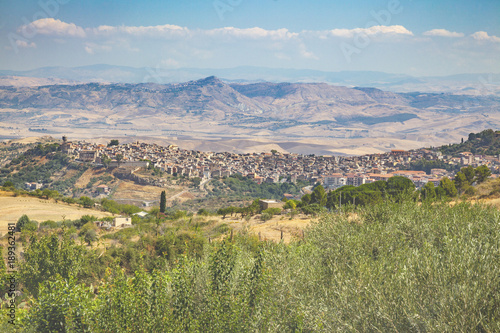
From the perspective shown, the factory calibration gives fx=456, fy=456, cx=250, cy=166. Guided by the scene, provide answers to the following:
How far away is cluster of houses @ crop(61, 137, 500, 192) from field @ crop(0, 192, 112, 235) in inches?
1307

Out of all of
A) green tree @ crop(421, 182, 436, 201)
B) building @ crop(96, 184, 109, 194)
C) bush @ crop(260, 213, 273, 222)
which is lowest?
building @ crop(96, 184, 109, 194)

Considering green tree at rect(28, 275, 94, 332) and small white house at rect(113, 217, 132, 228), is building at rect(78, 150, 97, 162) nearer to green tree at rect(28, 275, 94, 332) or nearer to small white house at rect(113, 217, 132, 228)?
small white house at rect(113, 217, 132, 228)

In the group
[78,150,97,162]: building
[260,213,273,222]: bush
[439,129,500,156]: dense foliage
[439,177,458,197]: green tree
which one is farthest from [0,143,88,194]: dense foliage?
[439,129,500,156]: dense foliage

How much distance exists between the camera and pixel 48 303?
789cm

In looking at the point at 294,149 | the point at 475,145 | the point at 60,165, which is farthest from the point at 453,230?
the point at 294,149

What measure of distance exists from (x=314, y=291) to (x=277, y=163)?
120m

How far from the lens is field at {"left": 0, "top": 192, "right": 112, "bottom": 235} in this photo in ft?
117

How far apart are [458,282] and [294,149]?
183 meters

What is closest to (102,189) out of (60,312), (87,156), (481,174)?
(87,156)

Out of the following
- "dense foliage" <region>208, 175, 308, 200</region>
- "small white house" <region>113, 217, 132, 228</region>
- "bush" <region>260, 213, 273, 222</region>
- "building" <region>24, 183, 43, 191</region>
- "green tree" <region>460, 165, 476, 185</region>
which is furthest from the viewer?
"dense foliage" <region>208, 175, 308, 200</region>

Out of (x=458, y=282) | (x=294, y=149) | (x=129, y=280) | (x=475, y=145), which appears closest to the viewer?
(x=458, y=282)

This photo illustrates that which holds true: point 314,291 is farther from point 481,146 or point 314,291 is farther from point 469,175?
point 481,146

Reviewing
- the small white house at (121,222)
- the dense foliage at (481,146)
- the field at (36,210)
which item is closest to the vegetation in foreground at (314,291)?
the small white house at (121,222)

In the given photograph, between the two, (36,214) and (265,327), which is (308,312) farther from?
(36,214)
